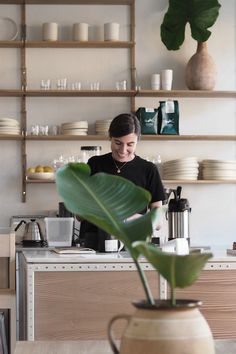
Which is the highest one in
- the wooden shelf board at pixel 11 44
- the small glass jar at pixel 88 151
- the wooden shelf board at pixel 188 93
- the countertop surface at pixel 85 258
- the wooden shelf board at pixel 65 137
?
the wooden shelf board at pixel 11 44

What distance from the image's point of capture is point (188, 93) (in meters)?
5.76

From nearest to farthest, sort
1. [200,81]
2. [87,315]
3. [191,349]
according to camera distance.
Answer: [191,349]
[87,315]
[200,81]

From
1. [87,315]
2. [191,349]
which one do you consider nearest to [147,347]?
[191,349]

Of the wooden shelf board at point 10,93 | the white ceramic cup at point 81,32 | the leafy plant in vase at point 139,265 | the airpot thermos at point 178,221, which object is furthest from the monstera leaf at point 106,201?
the white ceramic cup at point 81,32

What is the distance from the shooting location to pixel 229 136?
19.2ft

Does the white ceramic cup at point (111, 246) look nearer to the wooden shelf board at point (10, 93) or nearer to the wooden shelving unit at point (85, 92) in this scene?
the wooden shelving unit at point (85, 92)

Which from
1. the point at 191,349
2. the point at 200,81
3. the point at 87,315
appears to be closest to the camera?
the point at 191,349

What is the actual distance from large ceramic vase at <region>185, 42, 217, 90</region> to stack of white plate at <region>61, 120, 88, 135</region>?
0.89 metres

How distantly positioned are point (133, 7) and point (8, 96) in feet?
4.00

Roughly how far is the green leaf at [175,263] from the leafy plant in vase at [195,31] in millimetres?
4669

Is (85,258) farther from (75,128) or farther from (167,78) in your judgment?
(167,78)

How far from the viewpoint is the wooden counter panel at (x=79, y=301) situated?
3.32m

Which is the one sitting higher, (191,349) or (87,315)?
(191,349)

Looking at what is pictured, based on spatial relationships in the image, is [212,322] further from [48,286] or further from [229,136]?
[229,136]
